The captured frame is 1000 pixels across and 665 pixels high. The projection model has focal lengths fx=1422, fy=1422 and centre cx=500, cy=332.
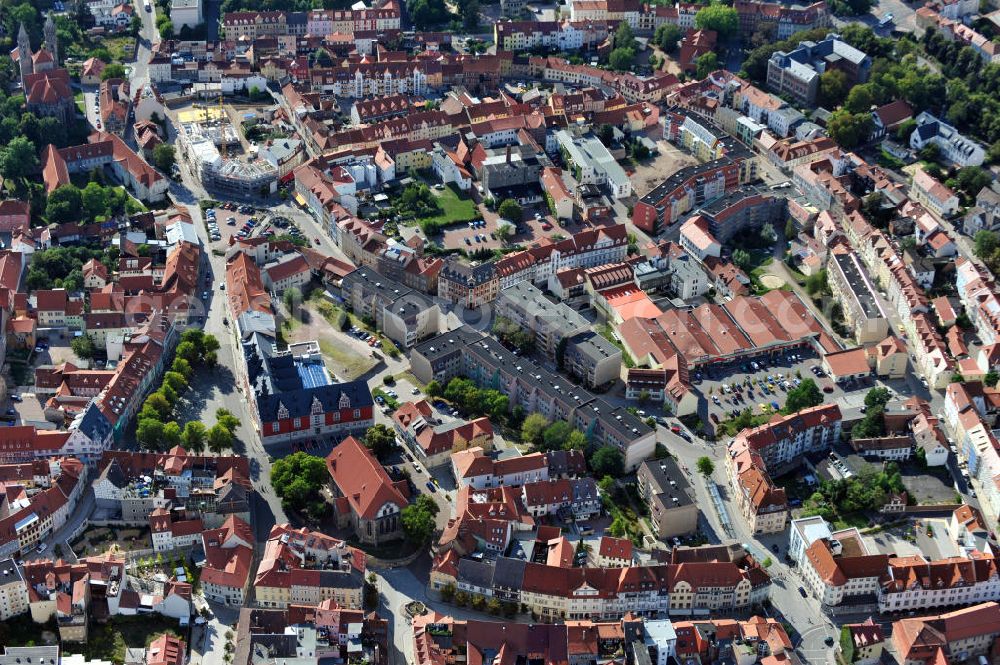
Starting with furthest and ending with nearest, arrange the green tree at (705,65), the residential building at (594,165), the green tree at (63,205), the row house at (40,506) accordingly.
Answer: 1. the green tree at (705,65)
2. the residential building at (594,165)
3. the green tree at (63,205)
4. the row house at (40,506)

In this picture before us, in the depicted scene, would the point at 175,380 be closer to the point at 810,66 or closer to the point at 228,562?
the point at 228,562

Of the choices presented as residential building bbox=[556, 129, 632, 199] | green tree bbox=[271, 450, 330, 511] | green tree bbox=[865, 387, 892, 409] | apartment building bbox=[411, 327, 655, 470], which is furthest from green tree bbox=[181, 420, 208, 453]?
residential building bbox=[556, 129, 632, 199]

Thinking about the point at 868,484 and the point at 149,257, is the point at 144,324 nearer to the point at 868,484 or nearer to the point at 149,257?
the point at 149,257

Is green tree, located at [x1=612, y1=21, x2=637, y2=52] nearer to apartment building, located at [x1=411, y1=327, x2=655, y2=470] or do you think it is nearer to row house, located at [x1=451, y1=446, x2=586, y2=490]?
apartment building, located at [x1=411, y1=327, x2=655, y2=470]

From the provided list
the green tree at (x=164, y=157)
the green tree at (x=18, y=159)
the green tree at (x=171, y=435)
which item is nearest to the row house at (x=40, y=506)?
the green tree at (x=171, y=435)

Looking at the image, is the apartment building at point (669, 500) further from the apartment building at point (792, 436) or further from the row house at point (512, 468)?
the apartment building at point (792, 436)

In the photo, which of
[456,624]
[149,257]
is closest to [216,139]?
[149,257]

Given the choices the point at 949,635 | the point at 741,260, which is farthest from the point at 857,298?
the point at 949,635
